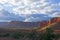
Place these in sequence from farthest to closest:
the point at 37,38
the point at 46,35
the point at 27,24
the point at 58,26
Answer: the point at 27,24 → the point at 58,26 → the point at 37,38 → the point at 46,35

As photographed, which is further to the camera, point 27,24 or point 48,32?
point 27,24

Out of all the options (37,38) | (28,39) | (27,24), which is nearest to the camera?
(37,38)

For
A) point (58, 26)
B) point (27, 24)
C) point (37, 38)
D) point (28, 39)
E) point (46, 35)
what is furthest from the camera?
point (27, 24)

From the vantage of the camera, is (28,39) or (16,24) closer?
(28,39)

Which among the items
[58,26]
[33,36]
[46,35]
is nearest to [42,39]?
[46,35]

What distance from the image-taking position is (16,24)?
170000 millimetres

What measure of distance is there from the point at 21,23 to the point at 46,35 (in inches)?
4978

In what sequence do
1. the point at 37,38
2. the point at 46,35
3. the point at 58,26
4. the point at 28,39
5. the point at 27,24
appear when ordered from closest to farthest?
1. the point at 46,35
2. the point at 37,38
3. the point at 28,39
4. the point at 58,26
5. the point at 27,24

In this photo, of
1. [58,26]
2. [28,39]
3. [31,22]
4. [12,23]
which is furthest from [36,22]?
[28,39]

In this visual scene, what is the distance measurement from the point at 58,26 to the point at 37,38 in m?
60.1

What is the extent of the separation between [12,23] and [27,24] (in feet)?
36.4

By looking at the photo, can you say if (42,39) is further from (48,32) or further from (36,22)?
(36,22)

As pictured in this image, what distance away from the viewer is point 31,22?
176m

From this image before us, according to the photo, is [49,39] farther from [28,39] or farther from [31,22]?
[31,22]
